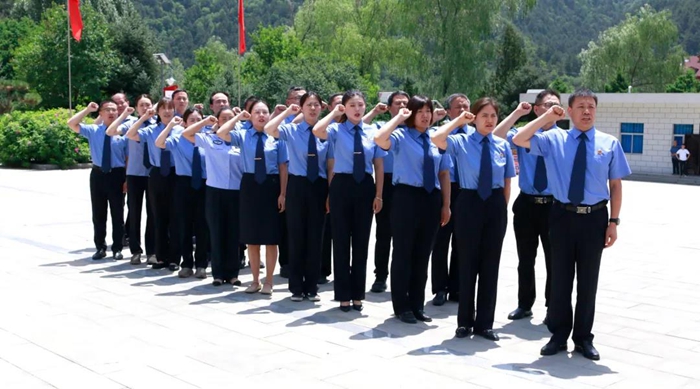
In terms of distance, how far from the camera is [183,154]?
9.09 m

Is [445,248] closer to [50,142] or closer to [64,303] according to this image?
[64,303]

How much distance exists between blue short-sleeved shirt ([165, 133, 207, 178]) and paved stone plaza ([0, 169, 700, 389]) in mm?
1205

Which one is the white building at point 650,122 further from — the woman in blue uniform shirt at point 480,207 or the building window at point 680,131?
the woman in blue uniform shirt at point 480,207

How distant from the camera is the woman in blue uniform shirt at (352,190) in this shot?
24.2 feet

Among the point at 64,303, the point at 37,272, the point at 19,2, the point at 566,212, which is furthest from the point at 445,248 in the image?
the point at 19,2

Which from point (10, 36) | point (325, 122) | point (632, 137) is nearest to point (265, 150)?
point (325, 122)

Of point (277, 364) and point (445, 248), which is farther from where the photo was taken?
point (445, 248)

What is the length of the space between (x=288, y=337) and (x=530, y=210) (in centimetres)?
238

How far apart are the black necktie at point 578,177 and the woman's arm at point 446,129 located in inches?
33.5

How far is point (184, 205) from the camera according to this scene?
9.16 metres

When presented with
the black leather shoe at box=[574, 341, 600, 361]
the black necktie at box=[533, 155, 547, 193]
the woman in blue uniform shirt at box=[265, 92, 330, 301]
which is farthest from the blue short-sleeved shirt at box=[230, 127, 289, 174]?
the black leather shoe at box=[574, 341, 600, 361]

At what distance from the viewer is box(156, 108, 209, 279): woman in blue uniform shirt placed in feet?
29.8

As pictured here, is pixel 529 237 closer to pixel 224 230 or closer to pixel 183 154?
pixel 224 230

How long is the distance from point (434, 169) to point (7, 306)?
13.4 ft
